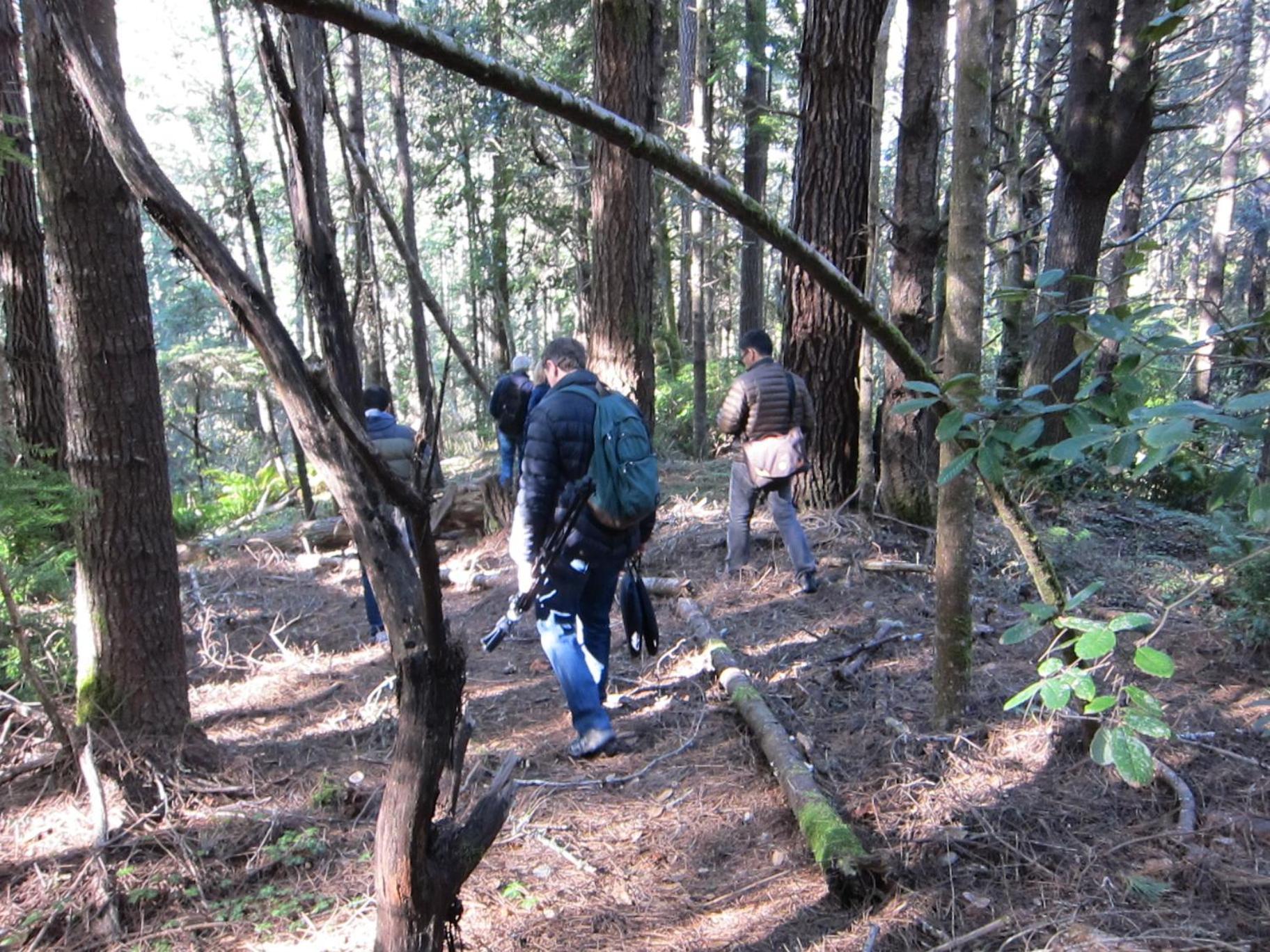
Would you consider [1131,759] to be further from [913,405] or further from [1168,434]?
[913,405]

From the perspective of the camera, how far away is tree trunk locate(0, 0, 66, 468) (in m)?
7.70

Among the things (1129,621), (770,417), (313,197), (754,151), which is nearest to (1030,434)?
(1129,621)

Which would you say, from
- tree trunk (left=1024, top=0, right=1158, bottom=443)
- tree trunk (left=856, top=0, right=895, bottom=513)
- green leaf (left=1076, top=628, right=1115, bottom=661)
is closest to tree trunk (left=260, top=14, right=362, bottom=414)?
green leaf (left=1076, top=628, right=1115, bottom=661)

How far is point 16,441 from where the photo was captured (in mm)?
4441

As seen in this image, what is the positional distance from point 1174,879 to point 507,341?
50.5 ft

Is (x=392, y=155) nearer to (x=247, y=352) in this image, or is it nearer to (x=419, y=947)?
(x=247, y=352)

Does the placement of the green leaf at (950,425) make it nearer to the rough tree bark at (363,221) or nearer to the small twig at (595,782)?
the small twig at (595,782)

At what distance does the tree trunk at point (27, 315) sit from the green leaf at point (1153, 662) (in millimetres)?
8689

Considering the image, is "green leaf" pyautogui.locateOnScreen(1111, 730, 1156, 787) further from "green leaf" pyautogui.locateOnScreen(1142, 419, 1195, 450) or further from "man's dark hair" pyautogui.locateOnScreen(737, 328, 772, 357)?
"man's dark hair" pyautogui.locateOnScreen(737, 328, 772, 357)

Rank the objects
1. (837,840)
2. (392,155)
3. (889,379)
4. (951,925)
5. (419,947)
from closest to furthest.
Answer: (419,947), (951,925), (837,840), (889,379), (392,155)

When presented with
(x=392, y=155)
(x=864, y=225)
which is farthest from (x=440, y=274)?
(x=864, y=225)

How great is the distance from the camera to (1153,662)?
157cm

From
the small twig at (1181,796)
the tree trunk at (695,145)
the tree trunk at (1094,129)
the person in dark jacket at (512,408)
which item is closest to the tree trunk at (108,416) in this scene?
the person in dark jacket at (512,408)

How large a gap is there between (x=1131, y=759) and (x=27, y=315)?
9508 millimetres
